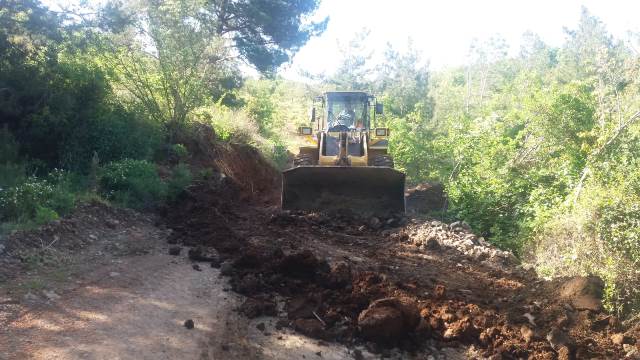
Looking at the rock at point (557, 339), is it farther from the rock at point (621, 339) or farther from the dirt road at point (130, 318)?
the dirt road at point (130, 318)

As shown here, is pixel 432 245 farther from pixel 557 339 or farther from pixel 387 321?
pixel 387 321

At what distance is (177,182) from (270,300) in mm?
6042

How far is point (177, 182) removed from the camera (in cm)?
1112

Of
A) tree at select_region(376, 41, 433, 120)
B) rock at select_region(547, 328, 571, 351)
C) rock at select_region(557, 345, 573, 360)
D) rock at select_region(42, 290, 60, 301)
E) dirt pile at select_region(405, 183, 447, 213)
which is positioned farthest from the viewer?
tree at select_region(376, 41, 433, 120)

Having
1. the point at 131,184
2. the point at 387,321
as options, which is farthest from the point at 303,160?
the point at 387,321

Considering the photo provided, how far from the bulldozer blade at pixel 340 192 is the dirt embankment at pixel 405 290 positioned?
41.0 inches

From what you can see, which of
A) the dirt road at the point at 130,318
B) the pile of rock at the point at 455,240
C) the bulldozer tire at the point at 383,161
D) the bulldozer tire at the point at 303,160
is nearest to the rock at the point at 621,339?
the dirt road at the point at 130,318

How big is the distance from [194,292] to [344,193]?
5.50 meters

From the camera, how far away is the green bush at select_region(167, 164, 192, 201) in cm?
1084

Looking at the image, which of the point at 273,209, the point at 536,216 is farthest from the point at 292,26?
the point at 536,216

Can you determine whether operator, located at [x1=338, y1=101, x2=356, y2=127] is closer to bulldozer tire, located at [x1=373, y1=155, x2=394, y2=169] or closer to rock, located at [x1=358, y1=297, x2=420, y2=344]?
bulldozer tire, located at [x1=373, y1=155, x2=394, y2=169]

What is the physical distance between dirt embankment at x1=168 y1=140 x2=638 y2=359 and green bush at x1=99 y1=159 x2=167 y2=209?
2.12ft

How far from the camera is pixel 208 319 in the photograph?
5.20 m

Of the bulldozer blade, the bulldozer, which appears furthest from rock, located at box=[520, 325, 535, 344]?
the bulldozer blade
